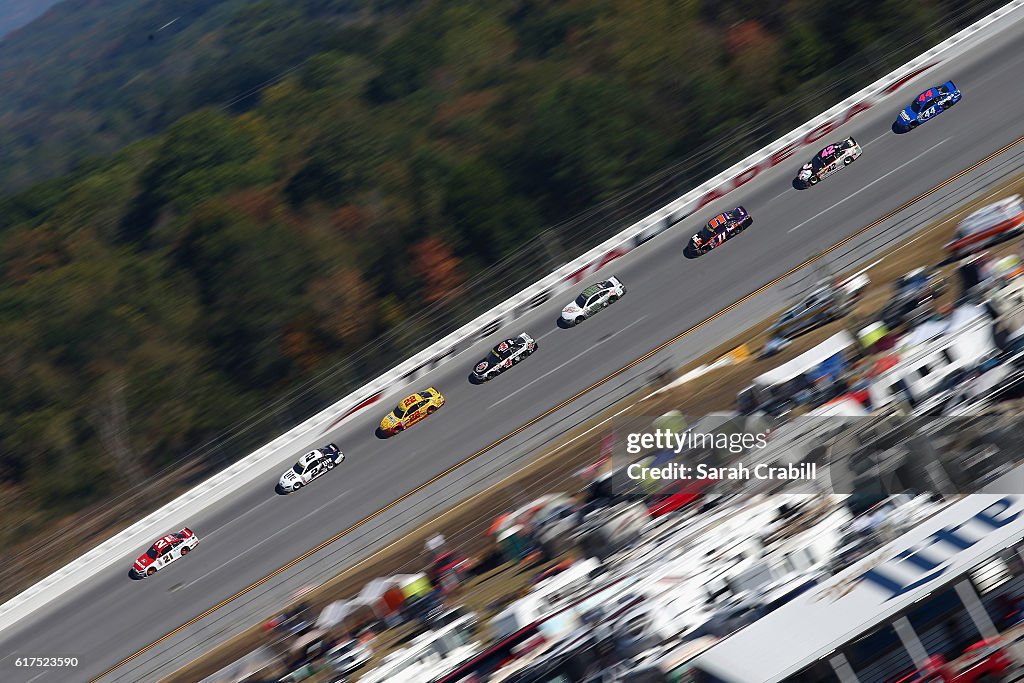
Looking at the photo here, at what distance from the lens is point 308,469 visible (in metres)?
36.1

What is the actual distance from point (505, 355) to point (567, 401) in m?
3.40

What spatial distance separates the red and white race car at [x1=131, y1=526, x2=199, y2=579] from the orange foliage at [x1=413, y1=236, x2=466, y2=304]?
71.5ft

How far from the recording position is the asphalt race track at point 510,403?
33.2m

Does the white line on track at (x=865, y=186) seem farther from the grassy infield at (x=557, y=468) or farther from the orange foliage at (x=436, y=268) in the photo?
the orange foliage at (x=436, y=268)

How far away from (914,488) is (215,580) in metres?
23.4

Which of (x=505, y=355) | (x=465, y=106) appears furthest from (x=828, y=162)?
(x=465, y=106)

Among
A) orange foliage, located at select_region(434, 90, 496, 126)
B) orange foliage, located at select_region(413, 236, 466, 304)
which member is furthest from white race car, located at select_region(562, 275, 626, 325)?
orange foliage, located at select_region(434, 90, 496, 126)

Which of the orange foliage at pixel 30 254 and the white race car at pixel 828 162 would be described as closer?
the white race car at pixel 828 162

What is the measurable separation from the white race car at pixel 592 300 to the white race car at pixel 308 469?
32.9 feet

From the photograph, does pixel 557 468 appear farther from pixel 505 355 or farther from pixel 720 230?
pixel 720 230

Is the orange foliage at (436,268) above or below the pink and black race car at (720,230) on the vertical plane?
above

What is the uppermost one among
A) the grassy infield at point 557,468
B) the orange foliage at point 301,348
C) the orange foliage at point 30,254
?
the orange foliage at point 30,254

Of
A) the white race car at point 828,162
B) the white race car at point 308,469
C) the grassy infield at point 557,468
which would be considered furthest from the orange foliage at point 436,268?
the grassy infield at point 557,468

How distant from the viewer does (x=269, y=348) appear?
54531 mm
